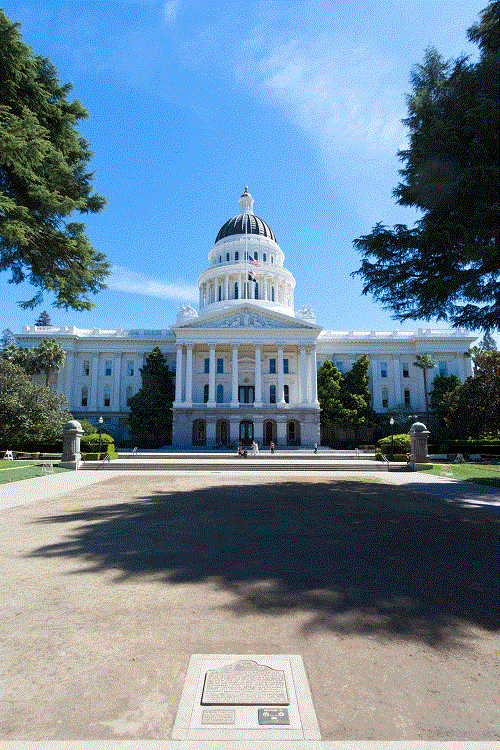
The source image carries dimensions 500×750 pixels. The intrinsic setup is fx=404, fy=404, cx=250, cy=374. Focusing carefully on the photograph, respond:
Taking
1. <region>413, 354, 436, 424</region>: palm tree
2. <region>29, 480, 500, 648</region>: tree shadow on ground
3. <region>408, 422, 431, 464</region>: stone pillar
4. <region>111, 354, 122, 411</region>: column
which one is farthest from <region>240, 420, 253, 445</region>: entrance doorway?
<region>29, 480, 500, 648</region>: tree shadow on ground

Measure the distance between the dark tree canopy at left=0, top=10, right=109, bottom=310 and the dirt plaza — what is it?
8.64m

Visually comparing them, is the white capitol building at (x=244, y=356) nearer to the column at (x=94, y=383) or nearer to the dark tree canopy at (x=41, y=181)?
the column at (x=94, y=383)

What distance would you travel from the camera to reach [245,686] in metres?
3.07

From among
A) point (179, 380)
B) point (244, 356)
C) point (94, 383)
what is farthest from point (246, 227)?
point (94, 383)

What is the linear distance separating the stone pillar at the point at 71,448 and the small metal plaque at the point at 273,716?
25.0 m

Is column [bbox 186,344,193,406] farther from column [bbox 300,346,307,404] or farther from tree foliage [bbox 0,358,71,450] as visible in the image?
tree foliage [bbox 0,358,71,450]

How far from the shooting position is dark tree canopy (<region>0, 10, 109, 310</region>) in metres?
11.3

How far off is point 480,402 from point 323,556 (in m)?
32.1

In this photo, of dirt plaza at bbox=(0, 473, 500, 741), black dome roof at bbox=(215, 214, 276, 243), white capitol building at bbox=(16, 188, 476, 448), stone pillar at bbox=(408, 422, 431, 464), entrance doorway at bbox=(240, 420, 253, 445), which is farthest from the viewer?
black dome roof at bbox=(215, 214, 276, 243)

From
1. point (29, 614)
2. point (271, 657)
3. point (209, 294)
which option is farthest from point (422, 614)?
point (209, 294)

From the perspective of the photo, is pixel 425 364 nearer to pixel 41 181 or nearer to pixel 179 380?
pixel 179 380

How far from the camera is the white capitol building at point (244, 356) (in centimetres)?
4900

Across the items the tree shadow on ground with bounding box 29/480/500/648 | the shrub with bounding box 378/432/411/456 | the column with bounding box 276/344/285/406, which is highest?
the column with bounding box 276/344/285/406

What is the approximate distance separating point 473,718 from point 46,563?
18.4ft
